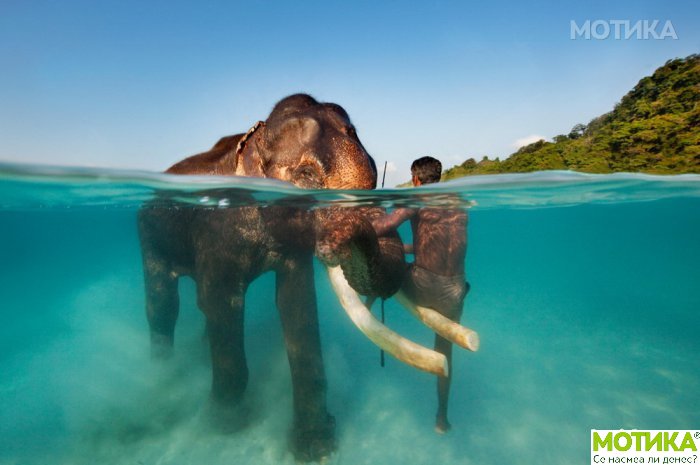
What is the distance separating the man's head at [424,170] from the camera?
6.48m

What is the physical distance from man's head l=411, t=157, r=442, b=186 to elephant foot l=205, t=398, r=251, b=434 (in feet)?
14.4

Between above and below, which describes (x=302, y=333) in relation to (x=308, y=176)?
below

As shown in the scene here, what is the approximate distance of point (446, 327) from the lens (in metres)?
4.00

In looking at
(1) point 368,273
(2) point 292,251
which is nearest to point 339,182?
(1) point 368,273

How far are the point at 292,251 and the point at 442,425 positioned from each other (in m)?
4.64

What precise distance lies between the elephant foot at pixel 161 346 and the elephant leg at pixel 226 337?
8.65 feet

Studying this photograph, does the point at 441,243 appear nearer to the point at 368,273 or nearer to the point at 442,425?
the point at 368,273

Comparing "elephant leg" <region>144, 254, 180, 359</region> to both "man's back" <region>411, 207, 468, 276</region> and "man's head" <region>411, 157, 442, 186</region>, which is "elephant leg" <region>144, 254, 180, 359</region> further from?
"man's head" <region>411, 157, 442, 186</region>

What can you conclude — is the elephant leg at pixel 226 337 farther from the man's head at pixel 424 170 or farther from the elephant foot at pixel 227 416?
the man's head at pixel 424 170

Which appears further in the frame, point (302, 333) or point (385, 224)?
point (302, 333)

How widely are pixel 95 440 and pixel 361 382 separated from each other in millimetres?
5331

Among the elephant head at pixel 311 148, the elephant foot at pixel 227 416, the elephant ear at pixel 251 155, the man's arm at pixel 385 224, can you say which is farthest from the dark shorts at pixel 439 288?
the elephant foot at pixel 227 416

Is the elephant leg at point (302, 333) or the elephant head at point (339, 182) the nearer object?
the elephant head at point (339, 182)

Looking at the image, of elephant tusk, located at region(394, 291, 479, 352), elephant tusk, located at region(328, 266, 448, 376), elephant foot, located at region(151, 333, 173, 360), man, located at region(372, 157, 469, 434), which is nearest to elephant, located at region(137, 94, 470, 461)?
elephant tusk, located at region(328, 266, 448, 376)
